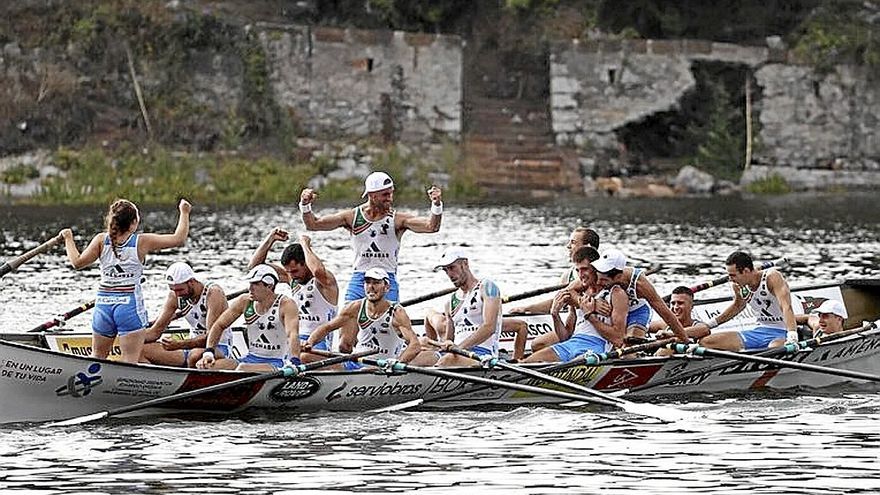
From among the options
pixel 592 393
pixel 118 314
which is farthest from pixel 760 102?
pixel 118 314

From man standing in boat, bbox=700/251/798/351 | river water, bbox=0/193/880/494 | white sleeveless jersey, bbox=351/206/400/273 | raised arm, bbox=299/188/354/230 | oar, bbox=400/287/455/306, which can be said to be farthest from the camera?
oar, bbox=400/287/455/306

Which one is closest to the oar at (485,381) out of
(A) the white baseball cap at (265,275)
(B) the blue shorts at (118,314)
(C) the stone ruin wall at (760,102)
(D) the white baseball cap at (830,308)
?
(A) the white baseball cap at (265,275)

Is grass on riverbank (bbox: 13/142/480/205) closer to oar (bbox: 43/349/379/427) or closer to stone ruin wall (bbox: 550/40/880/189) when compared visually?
stone ruin wall (bbox: 550/40/880/189)

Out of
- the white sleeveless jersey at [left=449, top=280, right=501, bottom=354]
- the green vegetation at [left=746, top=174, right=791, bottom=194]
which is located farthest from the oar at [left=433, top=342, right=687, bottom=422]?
the green vegetation at [left=746, top=174, right=791, bottom=194]

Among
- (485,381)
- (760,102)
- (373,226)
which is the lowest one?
(485,381)

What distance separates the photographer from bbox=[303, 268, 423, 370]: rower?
20.0 meters

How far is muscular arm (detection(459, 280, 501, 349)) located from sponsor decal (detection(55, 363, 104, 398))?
3.73 meters

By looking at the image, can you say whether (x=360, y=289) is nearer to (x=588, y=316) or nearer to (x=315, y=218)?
(x=315, y=218)

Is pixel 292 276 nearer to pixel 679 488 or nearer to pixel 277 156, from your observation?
pixel 679 488

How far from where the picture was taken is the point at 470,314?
20391 millimetres

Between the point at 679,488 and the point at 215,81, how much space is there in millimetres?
36819

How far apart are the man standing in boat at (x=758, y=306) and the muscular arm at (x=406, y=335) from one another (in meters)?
3.56

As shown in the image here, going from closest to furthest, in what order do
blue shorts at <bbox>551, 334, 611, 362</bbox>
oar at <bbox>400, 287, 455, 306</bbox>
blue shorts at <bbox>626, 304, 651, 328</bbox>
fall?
blue shorts at <bbox>551, 334, 611, 362</bbox> → blue shorts at <bbox>626, 304, 651, 328</bbox> → oar at <bbox>400, 287, 455, 306</bbox>

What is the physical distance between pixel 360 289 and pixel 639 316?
2958 millimetres
